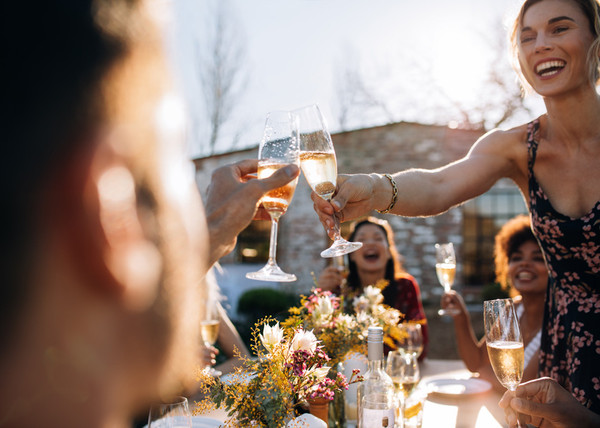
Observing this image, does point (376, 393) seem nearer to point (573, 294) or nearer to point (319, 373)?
point (319, 373)

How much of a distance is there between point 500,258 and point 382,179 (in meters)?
2.23

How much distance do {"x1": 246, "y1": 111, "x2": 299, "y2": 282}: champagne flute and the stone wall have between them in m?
9.83

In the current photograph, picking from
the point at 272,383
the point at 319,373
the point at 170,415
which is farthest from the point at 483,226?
the point at 170,415

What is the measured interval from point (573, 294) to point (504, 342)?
1.69 ft

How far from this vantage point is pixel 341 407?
1962mm

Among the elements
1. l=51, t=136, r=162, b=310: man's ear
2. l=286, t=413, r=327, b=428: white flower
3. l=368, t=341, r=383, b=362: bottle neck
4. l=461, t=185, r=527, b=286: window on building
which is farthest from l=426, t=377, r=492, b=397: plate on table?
l=461, t=185, r=527, b=286: window on building

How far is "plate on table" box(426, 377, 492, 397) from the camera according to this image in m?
2.43

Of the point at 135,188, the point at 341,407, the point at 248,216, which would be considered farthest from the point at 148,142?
the point at 341,407

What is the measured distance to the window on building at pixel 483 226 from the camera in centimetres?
1275

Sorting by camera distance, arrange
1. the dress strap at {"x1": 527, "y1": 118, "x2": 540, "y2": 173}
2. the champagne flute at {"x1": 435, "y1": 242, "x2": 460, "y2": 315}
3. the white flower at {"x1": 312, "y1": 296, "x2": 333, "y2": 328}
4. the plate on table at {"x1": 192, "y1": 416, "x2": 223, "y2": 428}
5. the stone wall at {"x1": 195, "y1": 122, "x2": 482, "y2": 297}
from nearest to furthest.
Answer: the plate on table at {"x1": 192, "y1": 416, "x2": 223, "y2": 428} < the white flower at {"x1": 312, "y1": 296, "x2": 333, "y2": 328} < the dress strap at {"x1": 527, "y1": 118, "x2": 540, "y2": 173} < the champagne flute at {"x1": 435, "y1": 242, "x2": 460, "y2": 315} < the stone wall at {"x1": 195, "y1": 122, "x2": 482, "y2": 297}

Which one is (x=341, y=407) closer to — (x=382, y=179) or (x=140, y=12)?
(x=382, y=179)

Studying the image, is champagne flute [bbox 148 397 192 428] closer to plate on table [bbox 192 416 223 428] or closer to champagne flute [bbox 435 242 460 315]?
plate on table [bbox 192 416 223 428]

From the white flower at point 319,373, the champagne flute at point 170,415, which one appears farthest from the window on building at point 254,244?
the champagne flute at point 170,415

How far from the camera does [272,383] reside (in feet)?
4.53
